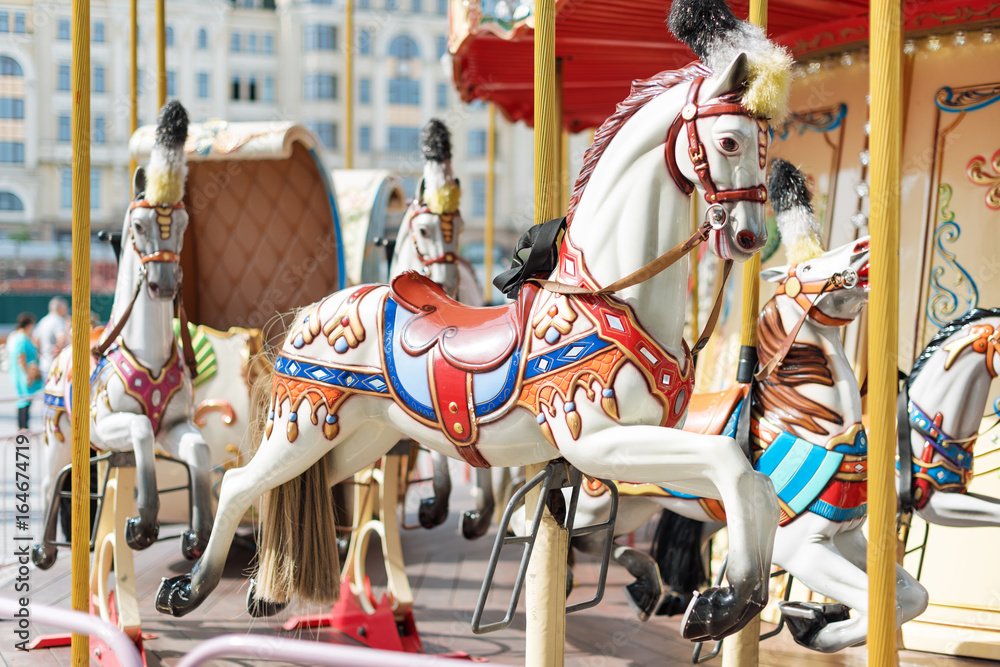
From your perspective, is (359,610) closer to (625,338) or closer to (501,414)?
(501,414)

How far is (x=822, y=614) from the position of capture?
3072 mm

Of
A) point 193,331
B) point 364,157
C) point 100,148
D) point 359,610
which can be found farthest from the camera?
point 364,157

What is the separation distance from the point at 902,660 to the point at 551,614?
6.69 ft

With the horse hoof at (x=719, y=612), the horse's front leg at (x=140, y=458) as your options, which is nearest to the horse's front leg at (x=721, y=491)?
the horse hoof at (x=719, y=612)

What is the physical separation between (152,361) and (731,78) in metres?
2.64

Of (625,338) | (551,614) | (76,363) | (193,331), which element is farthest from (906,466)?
(193,331)

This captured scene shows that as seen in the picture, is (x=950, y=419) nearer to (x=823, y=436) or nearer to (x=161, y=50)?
(x=823, y=436)

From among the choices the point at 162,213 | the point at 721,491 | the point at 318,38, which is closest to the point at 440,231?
the point at 162,213

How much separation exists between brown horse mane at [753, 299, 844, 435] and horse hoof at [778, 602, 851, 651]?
23.0 inches

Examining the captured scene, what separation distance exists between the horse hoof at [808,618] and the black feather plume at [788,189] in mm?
1408

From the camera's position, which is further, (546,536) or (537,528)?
(546,536)

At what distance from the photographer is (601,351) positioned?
7.88 ft

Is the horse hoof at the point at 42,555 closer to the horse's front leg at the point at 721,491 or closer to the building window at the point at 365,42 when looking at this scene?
the horse's front leg at the point at 721,491

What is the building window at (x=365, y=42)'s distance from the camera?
123 feet
